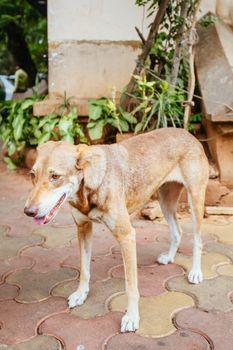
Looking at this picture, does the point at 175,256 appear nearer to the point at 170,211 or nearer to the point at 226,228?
the point at 170,211

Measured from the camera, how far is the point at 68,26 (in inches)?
206

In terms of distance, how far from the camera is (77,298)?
271 cm

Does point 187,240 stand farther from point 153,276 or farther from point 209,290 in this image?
point 209,290

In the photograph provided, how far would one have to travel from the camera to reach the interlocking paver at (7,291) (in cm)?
279

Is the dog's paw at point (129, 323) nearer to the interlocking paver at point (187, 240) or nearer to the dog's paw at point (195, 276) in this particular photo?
the dog's paw at point (195, 276)

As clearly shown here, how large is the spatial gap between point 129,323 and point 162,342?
21 cm

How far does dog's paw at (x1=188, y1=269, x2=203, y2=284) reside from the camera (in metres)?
2.93

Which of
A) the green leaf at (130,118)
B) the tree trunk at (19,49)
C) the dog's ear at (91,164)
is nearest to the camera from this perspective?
the dog's ear at (91,164)

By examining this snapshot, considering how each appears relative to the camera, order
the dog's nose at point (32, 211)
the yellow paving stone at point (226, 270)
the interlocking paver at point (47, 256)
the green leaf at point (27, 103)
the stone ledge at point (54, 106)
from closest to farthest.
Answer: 1. the dog's nose at point (32, 211)
2. the yellow paving stone at point (226, 270)
3. the interlocking paver at point (47, 256)
4. the stone ledge at point (54, 106)
5. the green leaf at point (27, 103)

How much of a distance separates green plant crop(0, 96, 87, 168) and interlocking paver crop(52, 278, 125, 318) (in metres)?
2.30

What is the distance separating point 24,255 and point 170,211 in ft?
3.92

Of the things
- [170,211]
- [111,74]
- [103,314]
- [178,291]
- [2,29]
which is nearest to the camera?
[103,314]

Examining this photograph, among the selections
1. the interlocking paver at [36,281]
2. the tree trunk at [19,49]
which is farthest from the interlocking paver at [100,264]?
the tree trunk at [19,49]

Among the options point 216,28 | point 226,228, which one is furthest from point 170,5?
point 226,228
